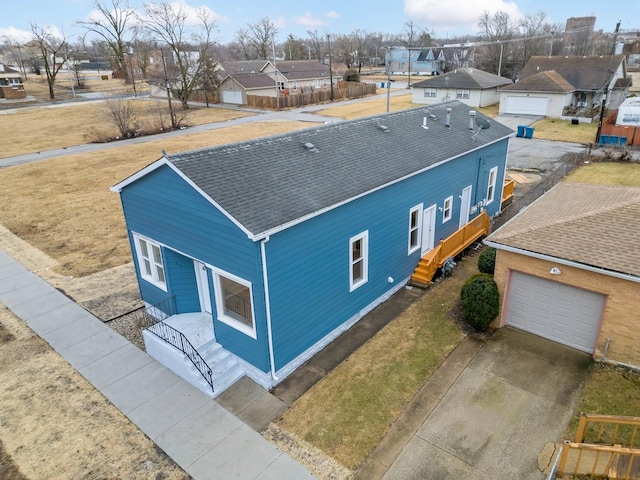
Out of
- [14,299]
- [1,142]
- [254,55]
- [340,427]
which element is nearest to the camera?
[340,427]

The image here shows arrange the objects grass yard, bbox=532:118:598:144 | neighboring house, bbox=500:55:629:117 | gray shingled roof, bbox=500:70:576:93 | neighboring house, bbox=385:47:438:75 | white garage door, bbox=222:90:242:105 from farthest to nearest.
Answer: neighboring house, bbox=385:47:438:75, white garage door, bbox=222:90:242:105, neighboring house, bbox=500:55:629:117, gray shingled roof, bbox=500:70:576:93, grass yard, bbox=532:118:598:144

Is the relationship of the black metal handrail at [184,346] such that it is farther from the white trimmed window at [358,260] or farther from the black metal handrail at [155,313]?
the white trimmed window at [358,260]

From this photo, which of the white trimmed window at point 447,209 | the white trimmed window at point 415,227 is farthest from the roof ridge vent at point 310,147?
the white trimmed window at point 447,209

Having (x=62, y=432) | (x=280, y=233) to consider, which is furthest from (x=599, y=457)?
(x=62, y=432)

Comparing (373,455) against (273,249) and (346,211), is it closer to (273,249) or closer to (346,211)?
(273,249)

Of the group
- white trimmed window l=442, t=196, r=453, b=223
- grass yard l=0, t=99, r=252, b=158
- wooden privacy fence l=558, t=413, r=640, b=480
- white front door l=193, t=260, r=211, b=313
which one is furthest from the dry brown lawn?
grass yard l=0, t=99, r=252, b=158

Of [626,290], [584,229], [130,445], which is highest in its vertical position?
[584,229]

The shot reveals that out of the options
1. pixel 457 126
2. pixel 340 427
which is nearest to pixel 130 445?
pixel 340 427

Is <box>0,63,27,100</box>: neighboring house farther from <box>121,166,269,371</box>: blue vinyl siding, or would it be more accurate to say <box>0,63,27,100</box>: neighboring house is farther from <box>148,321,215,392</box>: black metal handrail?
<box>148,321,215,392</box>: black metal handrail
